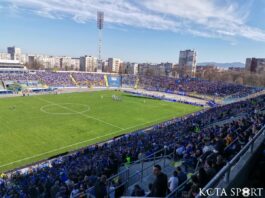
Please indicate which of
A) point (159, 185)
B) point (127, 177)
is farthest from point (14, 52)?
point (159, 185)

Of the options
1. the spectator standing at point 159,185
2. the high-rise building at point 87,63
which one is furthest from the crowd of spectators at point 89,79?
the high-rise building at point 87,63

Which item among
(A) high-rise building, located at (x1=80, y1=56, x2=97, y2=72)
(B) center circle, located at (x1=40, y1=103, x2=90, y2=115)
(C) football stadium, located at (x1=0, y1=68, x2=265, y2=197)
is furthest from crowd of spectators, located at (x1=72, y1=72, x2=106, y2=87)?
(A) high-rise building, located at (x1=80, y1=56, x2=97, y2=72)

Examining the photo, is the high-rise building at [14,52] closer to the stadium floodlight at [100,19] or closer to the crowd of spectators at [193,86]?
the stadium floodlight at [100,19]

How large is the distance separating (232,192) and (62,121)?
111 feet

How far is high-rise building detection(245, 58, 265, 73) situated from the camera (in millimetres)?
134775

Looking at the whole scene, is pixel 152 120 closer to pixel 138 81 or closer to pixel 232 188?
pixel 232 188

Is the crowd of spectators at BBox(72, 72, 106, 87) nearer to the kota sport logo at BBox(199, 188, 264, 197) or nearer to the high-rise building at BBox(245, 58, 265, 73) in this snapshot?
the kota sport logo at BBox(199, 188, 264, 197)

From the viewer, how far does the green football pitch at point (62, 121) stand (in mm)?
25312

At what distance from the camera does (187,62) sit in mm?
159000

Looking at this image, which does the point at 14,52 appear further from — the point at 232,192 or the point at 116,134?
the point at 232,192

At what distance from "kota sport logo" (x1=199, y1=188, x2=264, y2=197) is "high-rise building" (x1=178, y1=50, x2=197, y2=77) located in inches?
5264

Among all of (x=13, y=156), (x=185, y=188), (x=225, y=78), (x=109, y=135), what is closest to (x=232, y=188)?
(x=185, y=188)

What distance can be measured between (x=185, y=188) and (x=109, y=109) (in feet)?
133

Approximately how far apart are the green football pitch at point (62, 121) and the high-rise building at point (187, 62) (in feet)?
287
